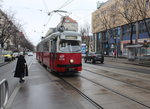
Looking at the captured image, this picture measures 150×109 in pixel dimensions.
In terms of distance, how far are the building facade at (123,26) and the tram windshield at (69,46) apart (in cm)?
1654

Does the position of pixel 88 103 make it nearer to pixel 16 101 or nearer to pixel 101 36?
pixel 16 101

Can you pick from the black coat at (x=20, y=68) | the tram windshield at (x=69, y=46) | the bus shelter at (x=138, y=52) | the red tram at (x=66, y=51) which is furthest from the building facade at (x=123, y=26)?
the black coat at (x=20, y=68)

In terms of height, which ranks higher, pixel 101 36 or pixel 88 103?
pixel 101 36

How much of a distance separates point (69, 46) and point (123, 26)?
133ft

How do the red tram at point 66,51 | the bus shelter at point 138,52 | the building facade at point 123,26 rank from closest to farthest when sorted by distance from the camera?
1. the red tram at point 66,51
2. the bus shelter at point 138,52
3. the building facade at point 123,26

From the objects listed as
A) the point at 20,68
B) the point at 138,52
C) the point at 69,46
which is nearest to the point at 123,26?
the point at 138,52

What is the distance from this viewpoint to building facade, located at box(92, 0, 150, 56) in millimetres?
31344

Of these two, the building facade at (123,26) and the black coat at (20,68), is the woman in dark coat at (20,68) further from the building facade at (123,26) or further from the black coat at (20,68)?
the building facade at (123,26)

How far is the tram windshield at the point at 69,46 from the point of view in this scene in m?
13.1

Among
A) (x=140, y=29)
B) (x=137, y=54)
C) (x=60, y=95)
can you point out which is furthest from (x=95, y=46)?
(x=60, y=95)

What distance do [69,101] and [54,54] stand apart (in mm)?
7010

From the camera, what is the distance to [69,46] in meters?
13.3

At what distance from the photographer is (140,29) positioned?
43375 mm

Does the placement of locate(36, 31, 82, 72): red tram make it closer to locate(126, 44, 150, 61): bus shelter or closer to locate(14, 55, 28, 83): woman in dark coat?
locate(14, 55, 28, 83): woman in dark coat
